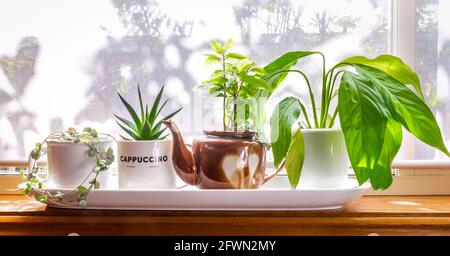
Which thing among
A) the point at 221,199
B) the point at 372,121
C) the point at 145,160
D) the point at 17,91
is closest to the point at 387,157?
the point at 372,121

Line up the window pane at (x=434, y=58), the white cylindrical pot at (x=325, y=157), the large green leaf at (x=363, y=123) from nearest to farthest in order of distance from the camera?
the large green leaf at (x=363, y=123)
the white cylindrical pot at (x=325, y=157)
the window pane at (x=434, y=58)

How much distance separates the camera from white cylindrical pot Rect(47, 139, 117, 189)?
95 cm

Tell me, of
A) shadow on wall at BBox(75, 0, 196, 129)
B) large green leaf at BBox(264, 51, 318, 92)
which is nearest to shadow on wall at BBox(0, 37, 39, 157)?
shadow on wall at BBox(75, 0, 196, 129)

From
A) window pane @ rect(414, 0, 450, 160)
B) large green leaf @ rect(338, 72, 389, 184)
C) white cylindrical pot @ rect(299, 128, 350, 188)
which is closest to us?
large green leaf @ rect(338, 72, 389, 184)

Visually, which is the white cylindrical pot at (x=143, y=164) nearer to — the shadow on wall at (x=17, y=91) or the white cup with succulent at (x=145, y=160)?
the white cup with succulent at (x=145, y=160)

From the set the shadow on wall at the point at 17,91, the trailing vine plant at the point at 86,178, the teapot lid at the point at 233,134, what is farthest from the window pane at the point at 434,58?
the shadow on wall at the point at 17,91

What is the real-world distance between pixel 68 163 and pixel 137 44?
35 centimetres

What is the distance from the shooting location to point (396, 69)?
961 millimetres

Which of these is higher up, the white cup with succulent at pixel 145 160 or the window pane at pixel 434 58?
the window pane at pixel 434 58

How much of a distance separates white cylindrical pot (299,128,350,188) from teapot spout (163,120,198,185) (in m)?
0.22

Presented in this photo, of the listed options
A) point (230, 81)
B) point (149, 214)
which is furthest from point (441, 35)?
point (149, 214)

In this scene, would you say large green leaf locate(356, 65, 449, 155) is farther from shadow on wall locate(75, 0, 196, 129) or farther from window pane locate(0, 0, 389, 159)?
shadow on wall locate(75, 0, 196, 129)

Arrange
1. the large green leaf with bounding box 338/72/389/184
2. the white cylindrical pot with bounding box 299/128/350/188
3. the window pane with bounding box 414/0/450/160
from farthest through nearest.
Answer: the window pane with bounding box 414/0/450/160
the white cylindrical pot with bounding box 299/128/350/188
the large green leaf with bounding box 338/72/389/184

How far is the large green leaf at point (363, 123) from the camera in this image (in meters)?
0.87
